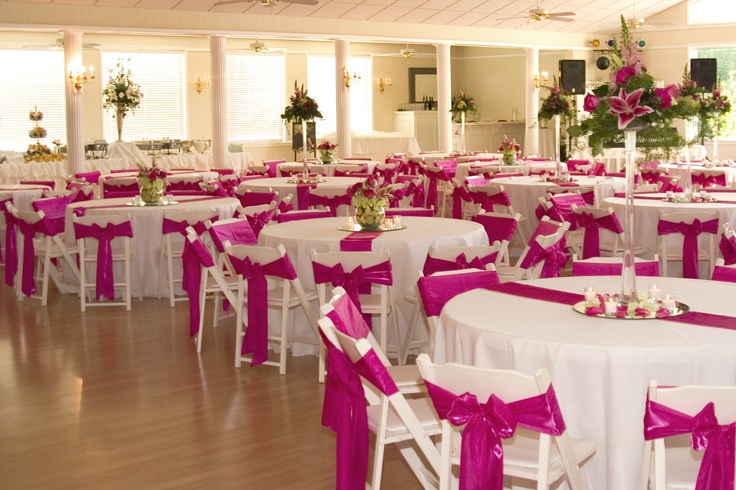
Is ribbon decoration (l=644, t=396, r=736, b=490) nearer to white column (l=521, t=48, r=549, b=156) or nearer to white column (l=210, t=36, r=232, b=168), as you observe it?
white column (l=210, t=36, r=232, b=168)

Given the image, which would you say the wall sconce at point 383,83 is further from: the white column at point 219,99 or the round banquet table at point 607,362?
the round banquet table at point 607,362

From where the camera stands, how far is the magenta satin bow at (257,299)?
6.23m

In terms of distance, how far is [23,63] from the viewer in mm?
19750

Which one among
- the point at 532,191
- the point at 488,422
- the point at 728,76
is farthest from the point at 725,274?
the point at 728,76

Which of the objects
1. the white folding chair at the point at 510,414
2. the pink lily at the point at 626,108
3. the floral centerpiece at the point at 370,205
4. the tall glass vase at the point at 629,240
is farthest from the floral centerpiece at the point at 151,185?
the white folding chair at the point at 510,414

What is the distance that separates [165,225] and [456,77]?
19.0 m

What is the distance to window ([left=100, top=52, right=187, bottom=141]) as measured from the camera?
21156 mm

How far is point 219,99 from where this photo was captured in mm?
17906

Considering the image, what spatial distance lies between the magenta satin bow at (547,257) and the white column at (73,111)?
1173cm

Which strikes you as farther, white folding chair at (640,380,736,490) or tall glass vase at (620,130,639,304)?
tall glass vase at (620,130,639,304)

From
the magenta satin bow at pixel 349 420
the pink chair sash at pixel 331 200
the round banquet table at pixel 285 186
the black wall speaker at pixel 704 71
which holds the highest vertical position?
the black wall speaker at pixel 704 71

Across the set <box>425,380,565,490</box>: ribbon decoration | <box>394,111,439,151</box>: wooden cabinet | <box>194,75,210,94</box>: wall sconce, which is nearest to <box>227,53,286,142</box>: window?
<box>194,75,210,94</box>: wall sconce

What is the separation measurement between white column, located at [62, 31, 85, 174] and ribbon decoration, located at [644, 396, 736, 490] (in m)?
14.7

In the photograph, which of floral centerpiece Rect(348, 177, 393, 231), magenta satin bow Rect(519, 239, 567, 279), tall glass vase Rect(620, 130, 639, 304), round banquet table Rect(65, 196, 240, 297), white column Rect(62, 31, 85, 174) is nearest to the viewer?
tall glass vase Rect(620, 130, 639, 304)
